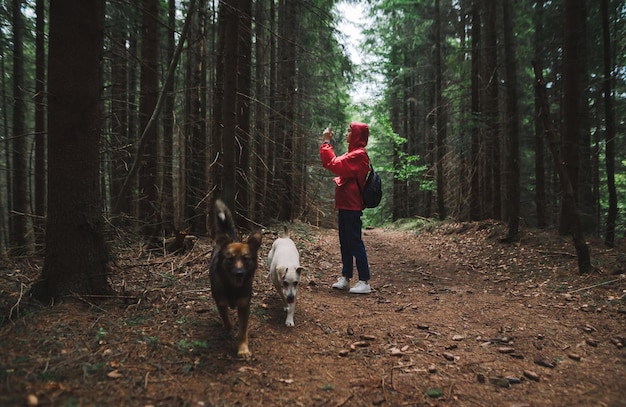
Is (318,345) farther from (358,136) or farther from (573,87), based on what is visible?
(573,87)

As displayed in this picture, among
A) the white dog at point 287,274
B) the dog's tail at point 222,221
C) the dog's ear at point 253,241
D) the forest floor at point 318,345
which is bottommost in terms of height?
the forest floor at point 318,345

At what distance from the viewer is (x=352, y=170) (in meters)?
6.46

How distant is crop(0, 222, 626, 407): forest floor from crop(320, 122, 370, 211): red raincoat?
1.72m

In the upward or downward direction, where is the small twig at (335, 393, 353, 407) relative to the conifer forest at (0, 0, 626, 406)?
downward

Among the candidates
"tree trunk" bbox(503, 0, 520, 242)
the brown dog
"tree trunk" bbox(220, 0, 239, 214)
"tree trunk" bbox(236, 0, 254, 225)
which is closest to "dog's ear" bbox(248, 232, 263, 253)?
the brown dog

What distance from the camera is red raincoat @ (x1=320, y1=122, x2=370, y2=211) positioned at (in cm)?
644

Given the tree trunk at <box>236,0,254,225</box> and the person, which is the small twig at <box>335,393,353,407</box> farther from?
the tree trunk at <box>236,0,254,225</box>

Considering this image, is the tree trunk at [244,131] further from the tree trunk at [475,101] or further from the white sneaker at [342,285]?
the tree trunk at [475,101]

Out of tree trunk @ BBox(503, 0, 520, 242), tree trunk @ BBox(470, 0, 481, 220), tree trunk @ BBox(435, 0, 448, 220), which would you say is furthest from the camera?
tree trunk @ BBox(435, 0, 448, 220)

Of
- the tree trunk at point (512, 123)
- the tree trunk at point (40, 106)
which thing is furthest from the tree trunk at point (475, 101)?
the tree trunk at point (40, 106)

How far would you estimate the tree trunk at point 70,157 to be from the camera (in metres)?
3.91

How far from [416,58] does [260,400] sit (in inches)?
900

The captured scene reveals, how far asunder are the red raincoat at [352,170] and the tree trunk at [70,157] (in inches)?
144

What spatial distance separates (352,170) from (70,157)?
13.9 ft
